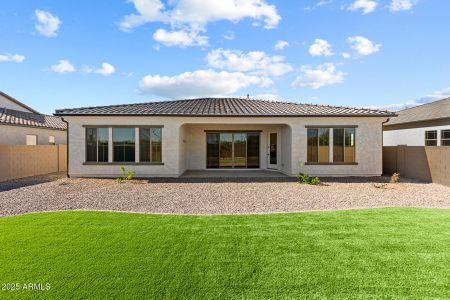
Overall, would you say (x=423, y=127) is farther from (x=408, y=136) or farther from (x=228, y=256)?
(x=228, y=256)

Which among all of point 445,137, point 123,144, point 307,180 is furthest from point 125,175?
point 445,137

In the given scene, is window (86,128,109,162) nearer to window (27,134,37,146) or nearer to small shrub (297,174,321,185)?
window (27,134,37,146)

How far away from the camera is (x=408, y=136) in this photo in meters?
24.0

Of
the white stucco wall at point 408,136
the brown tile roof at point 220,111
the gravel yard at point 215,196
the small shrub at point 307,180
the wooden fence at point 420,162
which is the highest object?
the brown tile roof at point 220,111

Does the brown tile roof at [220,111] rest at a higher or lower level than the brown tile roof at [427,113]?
lower

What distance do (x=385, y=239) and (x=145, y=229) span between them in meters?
5.42

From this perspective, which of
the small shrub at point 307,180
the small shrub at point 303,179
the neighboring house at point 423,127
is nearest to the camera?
the small shrub at point 307,180

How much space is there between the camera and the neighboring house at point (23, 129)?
19953 mm

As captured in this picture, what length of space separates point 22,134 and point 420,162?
27.7m

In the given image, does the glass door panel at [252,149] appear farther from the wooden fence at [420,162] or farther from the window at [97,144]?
the window at [97,144]

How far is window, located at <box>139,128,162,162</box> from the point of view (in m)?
15.5

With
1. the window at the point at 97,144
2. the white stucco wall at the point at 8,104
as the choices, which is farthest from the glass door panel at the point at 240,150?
the white stucco wall at the point at 8,104

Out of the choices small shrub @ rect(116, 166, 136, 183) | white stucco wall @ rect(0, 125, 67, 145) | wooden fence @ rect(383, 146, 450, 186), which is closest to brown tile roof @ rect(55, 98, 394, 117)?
wooden fence @ rect(383, 146, 450, 186)

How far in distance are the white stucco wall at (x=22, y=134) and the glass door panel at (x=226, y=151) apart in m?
15.8
